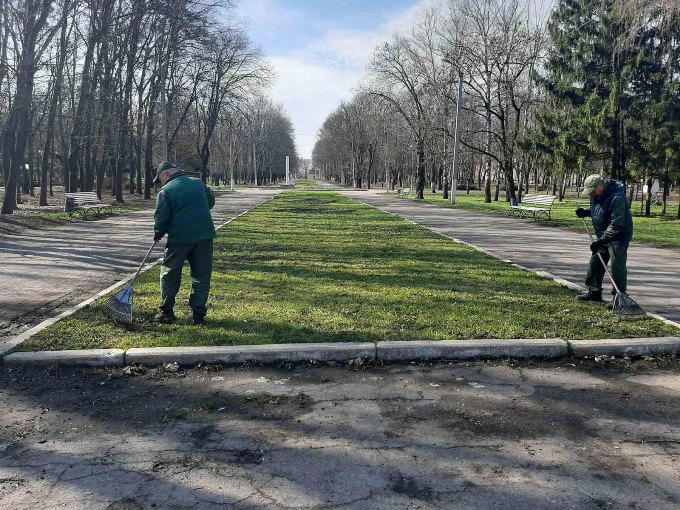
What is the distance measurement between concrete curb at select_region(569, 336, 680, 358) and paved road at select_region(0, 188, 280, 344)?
19.1 ft

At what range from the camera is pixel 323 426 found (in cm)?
387

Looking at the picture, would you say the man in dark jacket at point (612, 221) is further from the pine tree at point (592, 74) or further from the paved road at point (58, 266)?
the pine tree at point (592, 74)

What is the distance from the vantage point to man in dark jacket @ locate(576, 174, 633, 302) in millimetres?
6746

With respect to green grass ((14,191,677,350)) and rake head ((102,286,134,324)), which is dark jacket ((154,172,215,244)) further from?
green grass ((14,191,677,350))

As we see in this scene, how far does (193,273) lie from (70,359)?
1.66 m

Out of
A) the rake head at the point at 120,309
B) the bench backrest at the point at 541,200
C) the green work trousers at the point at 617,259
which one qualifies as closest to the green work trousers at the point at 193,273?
the rake head at the point at 120,309

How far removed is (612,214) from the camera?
678 cm

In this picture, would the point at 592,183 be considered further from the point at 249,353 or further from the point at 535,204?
the point at 535,204

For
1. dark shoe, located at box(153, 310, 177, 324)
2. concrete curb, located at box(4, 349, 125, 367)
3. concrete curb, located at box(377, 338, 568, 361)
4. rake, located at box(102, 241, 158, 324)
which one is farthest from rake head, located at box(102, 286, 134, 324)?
concrete curb, located at box(377, 338, 568, 361)

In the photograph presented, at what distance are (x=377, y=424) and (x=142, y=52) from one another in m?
32.8

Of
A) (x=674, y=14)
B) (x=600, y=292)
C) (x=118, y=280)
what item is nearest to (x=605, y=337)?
(x=600, y=292)

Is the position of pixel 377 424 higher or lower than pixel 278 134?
lower

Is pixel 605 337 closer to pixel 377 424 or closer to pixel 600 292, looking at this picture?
pixel 600 292

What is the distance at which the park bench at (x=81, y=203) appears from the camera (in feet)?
69.0
